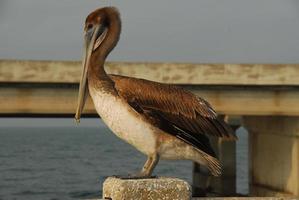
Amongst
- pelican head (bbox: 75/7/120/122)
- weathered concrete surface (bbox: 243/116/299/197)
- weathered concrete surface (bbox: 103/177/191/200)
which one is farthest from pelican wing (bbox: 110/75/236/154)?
weathered concrete surface (bbox: 243/116/299/197)

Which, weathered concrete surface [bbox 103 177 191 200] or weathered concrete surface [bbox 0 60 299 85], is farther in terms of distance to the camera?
weathered concrete surface [bbox 0 60 299 85]

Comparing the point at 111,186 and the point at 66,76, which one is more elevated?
the point at 66,76

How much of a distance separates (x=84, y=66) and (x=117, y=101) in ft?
1.80

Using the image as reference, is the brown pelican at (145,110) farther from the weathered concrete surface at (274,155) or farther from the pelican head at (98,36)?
the weathered concrete surface at (274,155)

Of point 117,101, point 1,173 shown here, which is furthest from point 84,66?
point 1,173

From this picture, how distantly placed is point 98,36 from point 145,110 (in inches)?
38.7

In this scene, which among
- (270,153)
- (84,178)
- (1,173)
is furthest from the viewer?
(1,173)

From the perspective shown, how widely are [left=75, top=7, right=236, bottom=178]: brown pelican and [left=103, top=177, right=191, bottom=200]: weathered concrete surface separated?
270mm

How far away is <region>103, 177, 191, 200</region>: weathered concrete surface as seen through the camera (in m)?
7.82

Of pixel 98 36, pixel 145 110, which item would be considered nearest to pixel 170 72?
pixel 98 36

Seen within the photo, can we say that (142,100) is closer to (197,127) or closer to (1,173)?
(197,127)

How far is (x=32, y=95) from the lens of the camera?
2402 cm

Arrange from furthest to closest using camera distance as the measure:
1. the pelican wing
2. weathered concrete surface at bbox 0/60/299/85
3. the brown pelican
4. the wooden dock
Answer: the wooden dock
weathered concrete surface at bbox 0/60/299/85
the pelican wing
the brown pelican

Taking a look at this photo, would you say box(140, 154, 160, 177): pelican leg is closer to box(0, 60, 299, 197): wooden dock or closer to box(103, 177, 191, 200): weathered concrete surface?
box(103, 177, 191, 200): weathered concrete surface
